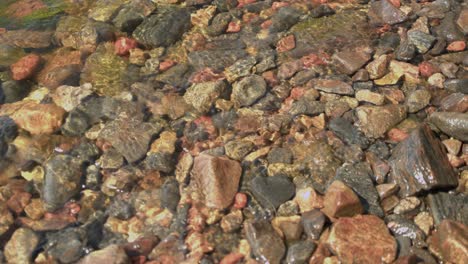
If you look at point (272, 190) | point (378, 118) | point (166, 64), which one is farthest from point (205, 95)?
point (378, 118)

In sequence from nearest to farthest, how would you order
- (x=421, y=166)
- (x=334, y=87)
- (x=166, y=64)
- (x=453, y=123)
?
(x=421, y=166) < (x=453, y=123) < (x=334, y=87) < (x=166, y=64)

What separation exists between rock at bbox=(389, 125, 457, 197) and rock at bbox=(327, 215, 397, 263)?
609 millimetres

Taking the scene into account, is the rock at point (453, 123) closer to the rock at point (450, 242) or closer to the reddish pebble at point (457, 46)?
the rock at point (450, 242)

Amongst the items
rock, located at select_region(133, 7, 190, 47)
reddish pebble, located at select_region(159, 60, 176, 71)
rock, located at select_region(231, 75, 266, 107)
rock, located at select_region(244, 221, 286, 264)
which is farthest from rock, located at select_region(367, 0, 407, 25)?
rock, located at select_region(244, 221, 286, 264)

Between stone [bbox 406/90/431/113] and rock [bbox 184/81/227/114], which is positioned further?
rock [bbox 184/81/227/114]

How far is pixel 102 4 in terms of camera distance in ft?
28.2

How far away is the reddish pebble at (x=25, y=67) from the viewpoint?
7.22m

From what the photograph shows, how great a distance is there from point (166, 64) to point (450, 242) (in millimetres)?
4634

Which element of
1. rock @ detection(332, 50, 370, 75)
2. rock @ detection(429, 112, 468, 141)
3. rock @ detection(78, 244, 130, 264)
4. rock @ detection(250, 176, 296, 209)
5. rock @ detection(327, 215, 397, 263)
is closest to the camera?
rock @ detection(327, 215, 397, 263)

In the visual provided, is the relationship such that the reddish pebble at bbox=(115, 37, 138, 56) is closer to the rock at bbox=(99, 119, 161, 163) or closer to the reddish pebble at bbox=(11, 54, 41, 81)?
the reddish pebble at bbox=(11, 54, 41, 81)

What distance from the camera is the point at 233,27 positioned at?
25.8 feet

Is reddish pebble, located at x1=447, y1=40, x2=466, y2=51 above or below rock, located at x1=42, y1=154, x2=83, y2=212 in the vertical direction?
above

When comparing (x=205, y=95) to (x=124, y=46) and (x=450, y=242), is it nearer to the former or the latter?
(x=124, y=46)

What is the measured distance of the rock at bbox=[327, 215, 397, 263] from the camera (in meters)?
4.47
